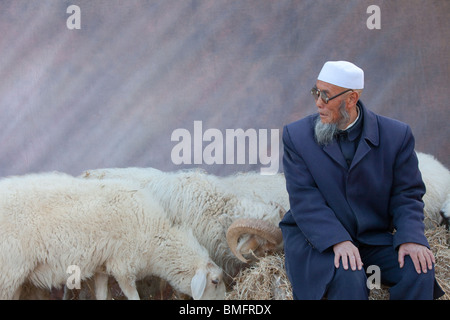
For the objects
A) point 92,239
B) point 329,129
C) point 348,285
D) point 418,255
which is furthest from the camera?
point 92,239

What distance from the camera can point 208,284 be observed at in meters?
4.48

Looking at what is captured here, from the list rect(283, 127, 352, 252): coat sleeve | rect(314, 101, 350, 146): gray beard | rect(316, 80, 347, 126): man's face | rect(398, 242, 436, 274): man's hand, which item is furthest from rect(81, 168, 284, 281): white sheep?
rect(398, 242, 436, 274): man's hand

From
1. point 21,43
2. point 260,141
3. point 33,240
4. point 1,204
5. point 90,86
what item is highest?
point 21,43

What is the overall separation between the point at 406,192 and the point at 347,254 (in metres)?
0.68

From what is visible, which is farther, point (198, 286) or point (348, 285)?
point (198, 286)

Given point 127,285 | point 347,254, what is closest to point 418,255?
Answer: point 347,254

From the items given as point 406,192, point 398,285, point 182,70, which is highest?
point 182,70

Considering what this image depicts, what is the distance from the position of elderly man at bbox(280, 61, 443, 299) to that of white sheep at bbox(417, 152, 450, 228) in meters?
1.20

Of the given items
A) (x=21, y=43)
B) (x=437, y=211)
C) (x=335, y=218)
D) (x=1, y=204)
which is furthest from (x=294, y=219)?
(x=21, y=43)

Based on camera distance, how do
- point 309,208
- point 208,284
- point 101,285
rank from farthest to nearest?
point 101,285 → point 208,284 → point 309,208

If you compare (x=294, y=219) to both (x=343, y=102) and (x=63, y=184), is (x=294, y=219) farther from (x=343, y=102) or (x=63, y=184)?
(x=63, y=184)

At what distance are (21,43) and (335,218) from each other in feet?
11.5

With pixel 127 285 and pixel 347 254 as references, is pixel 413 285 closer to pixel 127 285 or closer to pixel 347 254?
pixel 347 254

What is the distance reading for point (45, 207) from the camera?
4316 millimetres
